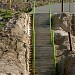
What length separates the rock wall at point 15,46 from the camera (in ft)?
70.0

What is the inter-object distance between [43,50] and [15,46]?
9.46ft

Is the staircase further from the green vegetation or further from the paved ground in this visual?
the paved ground

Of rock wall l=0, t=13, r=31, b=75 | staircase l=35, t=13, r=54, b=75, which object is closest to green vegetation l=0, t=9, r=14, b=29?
rock wall l=0, t=13, r=31, b=75

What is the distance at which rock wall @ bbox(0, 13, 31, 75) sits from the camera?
2134 centimetres

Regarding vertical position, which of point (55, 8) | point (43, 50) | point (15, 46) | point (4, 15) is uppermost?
point (55, 8)

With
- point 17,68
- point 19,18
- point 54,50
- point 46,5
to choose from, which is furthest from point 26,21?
point 17,68

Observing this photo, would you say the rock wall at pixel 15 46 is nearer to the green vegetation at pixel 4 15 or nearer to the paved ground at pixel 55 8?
the green vegetation at pixel 4 15

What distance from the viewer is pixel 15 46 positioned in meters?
25.8

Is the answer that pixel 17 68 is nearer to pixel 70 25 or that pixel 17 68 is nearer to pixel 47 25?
pixel 47 25

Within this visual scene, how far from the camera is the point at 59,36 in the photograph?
3028 centimetres

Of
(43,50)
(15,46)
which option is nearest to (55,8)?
(43,50)

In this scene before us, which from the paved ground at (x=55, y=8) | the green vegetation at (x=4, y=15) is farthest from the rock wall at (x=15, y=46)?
the paved ground at (x=55, y=8)

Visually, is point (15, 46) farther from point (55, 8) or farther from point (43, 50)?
point (55, 8)

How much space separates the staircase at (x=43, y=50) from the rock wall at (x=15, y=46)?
2.53 ft
